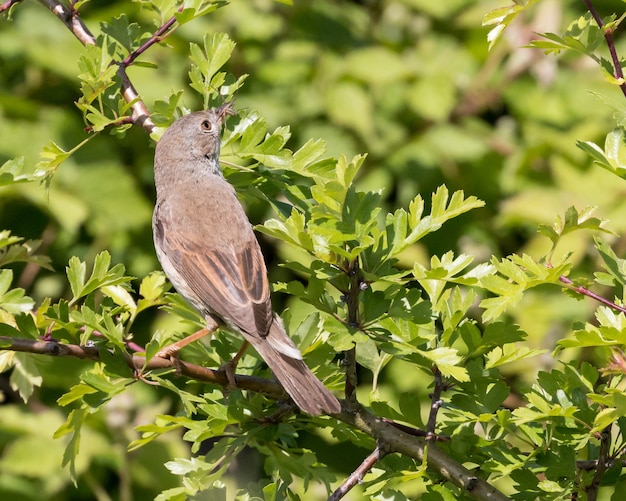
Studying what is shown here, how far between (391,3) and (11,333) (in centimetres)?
502

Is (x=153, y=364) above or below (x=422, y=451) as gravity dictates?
above

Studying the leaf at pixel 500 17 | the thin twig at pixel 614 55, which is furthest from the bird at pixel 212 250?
the thin twig at pixel 614 55

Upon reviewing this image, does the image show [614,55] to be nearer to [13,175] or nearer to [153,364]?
[153,364]

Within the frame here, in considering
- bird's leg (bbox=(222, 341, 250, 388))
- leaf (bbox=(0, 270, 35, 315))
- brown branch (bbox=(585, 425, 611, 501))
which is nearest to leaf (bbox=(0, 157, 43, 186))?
leaf (bbox=(0, 270, 35, 315))

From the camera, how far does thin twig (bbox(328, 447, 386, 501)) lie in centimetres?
249

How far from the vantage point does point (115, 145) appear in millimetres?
6375

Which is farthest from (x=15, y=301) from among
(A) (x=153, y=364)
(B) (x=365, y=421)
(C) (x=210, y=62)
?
(B) (x=365, y=421)

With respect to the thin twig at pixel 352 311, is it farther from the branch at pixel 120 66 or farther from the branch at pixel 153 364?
the branch at pixel 120 66

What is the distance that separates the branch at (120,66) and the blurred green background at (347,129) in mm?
2542

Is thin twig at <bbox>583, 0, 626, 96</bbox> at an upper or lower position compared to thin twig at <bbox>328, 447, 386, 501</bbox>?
upper

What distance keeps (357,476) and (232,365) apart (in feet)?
1.91

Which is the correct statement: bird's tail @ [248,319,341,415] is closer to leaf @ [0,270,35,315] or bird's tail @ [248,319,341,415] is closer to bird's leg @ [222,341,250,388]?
bird's leg @ [222,341,250,388]

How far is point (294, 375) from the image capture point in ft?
8.78

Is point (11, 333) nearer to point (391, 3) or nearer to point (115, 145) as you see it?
Result: point (115, 145)
